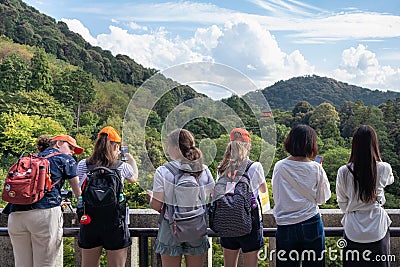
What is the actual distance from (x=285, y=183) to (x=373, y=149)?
0.52 metres

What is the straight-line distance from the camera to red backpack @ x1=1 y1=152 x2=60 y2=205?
114 inches

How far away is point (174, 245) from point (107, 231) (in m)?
0.41

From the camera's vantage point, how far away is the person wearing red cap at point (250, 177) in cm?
280

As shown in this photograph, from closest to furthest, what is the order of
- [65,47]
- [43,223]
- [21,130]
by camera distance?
[43,223]
[21,130]
[65,47]

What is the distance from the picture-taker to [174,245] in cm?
285

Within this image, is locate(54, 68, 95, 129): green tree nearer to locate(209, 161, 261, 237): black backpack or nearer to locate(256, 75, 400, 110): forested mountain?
locate(256, 75, 400, 110): forested mountain

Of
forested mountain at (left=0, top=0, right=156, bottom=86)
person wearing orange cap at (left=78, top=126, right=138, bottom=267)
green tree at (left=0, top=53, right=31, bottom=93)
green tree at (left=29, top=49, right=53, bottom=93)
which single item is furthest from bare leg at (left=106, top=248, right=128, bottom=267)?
forested mountain at (left=0, top=0, right=156, bottom=86)

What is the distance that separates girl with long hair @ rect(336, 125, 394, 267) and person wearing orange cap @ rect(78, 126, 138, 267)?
1.27 m

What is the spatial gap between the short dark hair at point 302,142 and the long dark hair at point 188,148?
507 millimetres

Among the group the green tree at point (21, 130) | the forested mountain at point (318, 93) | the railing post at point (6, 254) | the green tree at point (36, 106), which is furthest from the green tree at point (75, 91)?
the railing post at point (6, 254)

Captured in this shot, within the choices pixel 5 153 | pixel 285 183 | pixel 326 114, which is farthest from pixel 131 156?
pixel 5 153

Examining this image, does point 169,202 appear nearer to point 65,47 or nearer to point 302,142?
point 302,142

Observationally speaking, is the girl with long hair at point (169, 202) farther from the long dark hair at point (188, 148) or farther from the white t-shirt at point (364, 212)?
the white t-shirt at point (364, 212)

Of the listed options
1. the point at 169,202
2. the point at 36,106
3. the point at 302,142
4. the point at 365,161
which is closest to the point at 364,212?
the point at 365,161
